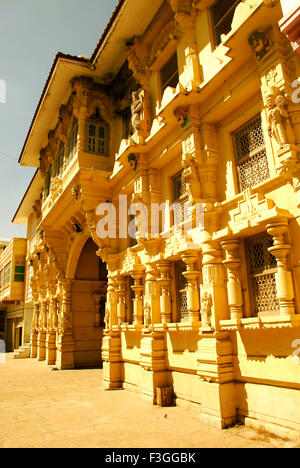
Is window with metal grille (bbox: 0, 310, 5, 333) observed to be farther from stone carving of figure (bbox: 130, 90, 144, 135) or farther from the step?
stone carving of figure (bbox: 130, 90, 144, 135)

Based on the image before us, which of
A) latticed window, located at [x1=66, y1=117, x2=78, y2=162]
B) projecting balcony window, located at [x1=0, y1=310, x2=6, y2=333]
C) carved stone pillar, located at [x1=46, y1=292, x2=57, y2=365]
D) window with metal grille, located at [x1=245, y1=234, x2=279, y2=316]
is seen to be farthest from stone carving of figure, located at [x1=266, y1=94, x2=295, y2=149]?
projecting balcony window, located at [x1=0, y1=310, x2=6, y2=333]

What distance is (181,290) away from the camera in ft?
25.7

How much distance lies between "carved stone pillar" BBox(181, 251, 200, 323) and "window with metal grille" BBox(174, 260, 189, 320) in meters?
0.68

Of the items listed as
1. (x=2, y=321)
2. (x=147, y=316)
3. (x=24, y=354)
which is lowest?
(x=24, y=354)

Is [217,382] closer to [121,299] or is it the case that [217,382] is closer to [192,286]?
[192,286]

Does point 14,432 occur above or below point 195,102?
below

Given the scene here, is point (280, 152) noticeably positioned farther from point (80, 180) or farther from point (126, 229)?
point (80, 180)

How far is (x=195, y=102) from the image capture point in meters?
7.27

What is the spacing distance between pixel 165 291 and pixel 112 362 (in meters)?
3.53

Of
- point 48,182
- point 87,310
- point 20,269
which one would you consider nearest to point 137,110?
point 48,182

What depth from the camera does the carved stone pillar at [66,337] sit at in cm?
1450
